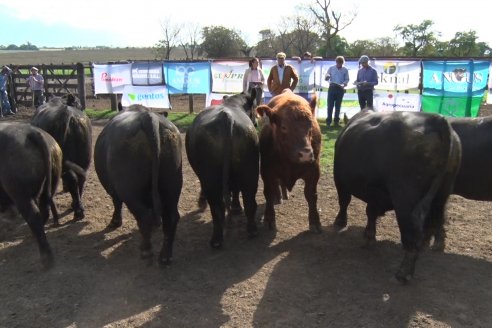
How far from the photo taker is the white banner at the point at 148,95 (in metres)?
14.3

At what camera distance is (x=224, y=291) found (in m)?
3.96

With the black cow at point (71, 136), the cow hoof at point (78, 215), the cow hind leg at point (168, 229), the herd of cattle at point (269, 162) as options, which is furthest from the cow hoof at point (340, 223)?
the cow hoof at point (78, 215)

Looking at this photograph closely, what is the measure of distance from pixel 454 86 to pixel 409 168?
9.14 metres

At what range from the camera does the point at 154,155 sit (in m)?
4.07

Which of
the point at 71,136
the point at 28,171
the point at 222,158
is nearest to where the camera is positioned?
the point at 28,171

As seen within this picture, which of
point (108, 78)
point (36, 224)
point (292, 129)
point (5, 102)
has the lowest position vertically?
point (36, 224)

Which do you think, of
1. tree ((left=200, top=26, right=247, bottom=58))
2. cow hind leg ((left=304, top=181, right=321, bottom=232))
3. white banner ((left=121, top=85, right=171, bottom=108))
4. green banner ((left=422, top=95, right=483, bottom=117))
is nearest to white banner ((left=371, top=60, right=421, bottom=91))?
green banner ((left=422, top=95, right=483, bottom=117))

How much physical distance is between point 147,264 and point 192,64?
10315 millimetres

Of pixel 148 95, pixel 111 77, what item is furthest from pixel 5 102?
pixel 148 95

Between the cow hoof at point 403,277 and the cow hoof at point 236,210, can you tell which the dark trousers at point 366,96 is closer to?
the cow hoof at point 236,210

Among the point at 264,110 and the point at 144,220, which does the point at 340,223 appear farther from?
the point at 144,220

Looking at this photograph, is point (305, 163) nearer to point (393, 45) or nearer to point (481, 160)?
point (481, 160)

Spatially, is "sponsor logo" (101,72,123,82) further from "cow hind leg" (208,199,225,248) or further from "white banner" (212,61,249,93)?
"cow hind leg" (208,199,225,248)

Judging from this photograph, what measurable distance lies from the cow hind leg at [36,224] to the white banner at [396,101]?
32.1 feet
